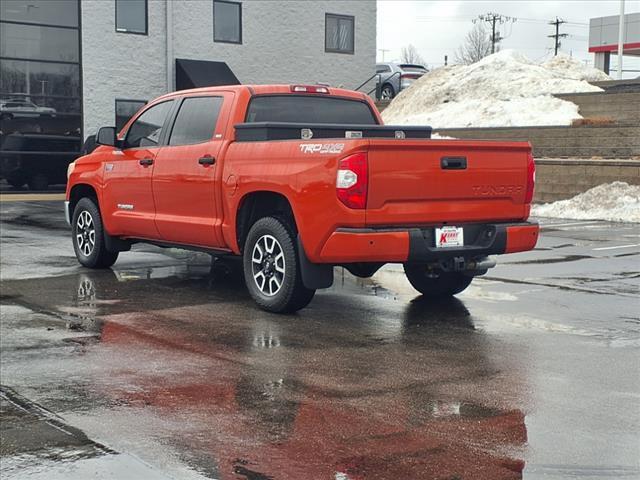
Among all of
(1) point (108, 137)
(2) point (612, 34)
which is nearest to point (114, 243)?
(1) point (108, 137)

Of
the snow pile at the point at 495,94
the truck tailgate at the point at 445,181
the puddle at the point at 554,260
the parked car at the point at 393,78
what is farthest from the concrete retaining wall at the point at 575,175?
the parked car at the point at 393,78

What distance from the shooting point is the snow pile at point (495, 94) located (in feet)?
92.2

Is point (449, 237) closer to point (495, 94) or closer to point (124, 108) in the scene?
point (124, 108)

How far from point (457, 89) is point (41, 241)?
21.3m

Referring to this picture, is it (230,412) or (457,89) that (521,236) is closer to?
(230,412)

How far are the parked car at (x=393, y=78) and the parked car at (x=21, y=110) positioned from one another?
1438 centimetres

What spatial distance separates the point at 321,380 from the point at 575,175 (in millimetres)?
16694

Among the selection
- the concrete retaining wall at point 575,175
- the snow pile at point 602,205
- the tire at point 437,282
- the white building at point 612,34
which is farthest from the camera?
the white building at point 612,34

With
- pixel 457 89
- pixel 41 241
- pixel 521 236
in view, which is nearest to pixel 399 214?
pixel 521 236

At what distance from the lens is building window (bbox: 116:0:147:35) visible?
98.7 feet

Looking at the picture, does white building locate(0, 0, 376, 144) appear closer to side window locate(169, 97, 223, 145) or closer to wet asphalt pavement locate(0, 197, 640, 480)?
wet asphalt pavement locate(0, 197, 640, 480)

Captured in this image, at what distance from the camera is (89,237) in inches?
440

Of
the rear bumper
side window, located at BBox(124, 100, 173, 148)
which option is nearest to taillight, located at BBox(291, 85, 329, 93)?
side window, located at BBox(124, 100, 173, 148)

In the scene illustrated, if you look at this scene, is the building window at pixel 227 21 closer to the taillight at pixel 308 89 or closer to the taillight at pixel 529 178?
the taillight at pixel 308 89
